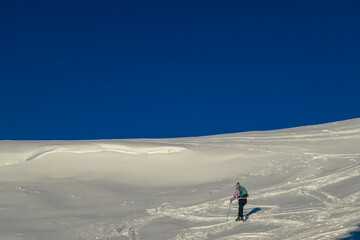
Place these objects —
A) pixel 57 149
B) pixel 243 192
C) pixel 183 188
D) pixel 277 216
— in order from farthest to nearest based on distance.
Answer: pixel 57 149
pixel 183 188
pixel 243 192
pixel 277 216

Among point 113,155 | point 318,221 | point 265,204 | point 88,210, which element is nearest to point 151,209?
point 88,210

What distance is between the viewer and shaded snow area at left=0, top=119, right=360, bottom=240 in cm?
1412

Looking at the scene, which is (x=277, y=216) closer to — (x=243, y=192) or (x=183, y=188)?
(x=243, y=192)

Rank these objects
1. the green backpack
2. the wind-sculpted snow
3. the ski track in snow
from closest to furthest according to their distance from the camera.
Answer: the ski track in snow < the green backpack < the wind-sculpted snow

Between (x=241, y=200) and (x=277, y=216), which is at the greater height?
(x=241, y=200)

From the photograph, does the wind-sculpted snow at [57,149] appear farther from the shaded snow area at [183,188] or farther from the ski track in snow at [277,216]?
the ski track in snow at [277,216]

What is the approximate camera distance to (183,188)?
21.2m

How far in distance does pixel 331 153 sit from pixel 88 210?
13999mm

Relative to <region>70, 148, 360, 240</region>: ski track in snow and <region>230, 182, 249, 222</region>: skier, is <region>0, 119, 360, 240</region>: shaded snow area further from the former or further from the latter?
<region>230, 182, 249, 222</region>: skier

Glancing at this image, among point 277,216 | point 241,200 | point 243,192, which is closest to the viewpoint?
point 277,216

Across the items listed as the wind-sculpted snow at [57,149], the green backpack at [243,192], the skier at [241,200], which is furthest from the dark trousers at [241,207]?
the wind-sculpted snow at [57,149]

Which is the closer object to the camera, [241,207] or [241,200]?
[241,207]

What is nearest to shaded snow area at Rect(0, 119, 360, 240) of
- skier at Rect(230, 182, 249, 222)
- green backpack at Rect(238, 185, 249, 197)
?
skier at Rect(230, 182, 249, 222)

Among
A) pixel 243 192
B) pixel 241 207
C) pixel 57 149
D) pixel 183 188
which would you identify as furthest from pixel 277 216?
pixel 57 149
